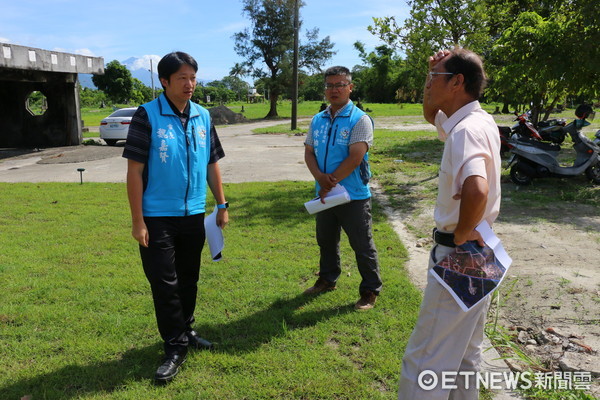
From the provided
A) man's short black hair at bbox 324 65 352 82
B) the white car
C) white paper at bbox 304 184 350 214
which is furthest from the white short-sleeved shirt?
the white car

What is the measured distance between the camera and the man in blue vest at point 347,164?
3.76 metres

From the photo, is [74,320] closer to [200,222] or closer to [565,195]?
[200,222]

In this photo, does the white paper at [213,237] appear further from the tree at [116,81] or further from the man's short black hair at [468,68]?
the tree at [116,81]

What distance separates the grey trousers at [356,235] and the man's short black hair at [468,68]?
182 cm

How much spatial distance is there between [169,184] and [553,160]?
794 centimetres

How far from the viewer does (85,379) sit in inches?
120

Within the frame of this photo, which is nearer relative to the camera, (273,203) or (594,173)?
(273,203)

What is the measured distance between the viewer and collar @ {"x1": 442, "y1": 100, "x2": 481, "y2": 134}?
214 cm

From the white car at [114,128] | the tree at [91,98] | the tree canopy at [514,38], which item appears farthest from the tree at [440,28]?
the tree at [91,98]

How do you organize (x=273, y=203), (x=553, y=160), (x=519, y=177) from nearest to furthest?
(x=273, y=203), (x=553, y=160), (x=519, y=177)

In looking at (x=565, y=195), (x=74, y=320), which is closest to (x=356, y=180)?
(x=74, y=320)

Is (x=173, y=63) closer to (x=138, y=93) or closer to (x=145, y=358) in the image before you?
(x=145, y=358)

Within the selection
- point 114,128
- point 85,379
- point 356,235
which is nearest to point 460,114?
point 356,235

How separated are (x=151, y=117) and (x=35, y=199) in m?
6.74
